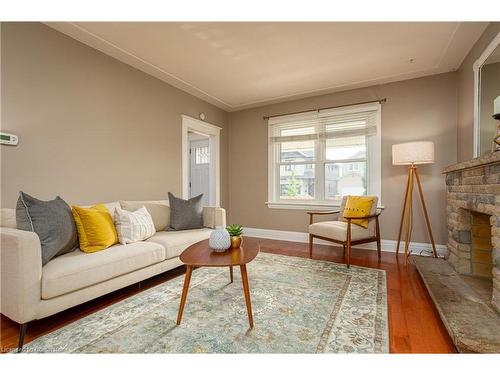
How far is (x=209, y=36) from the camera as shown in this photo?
2434 millimetres

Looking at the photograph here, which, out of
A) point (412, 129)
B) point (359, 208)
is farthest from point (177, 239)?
point (412, 129)

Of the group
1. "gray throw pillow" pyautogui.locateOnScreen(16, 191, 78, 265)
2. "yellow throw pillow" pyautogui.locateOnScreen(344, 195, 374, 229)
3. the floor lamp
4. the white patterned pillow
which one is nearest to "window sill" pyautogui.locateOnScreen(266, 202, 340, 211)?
"yellow throw pillow" pyautogui.locateOnScreen(344, 195, 374, 229)

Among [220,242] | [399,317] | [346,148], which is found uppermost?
[346,148]

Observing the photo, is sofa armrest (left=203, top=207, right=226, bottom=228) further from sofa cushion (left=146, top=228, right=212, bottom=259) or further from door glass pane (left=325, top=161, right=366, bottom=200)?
door glass pane (left=325, top=161, right=366, bottom=200)

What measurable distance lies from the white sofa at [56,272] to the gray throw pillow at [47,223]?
0.27 feet

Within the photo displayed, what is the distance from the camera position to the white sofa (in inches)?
54.5

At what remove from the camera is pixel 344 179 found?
3869 mm

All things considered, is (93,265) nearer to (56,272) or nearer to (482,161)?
(56,272)

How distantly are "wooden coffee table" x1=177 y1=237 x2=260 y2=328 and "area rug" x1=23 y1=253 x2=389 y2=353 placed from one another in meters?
→ 0.16

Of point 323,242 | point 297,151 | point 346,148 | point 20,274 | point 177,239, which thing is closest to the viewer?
point 20,274

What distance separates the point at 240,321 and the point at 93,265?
3.72 ft

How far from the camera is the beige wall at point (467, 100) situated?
2.51 m
